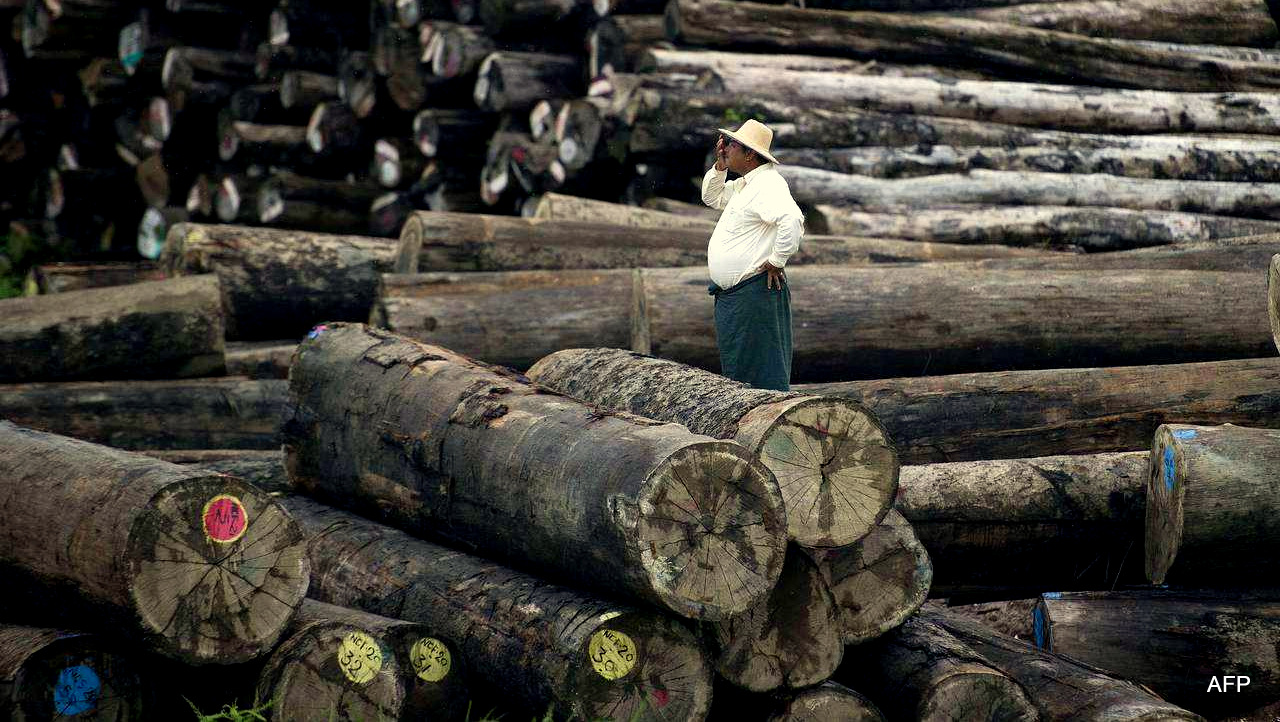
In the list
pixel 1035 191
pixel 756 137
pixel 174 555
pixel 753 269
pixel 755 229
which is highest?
pixel 756 137

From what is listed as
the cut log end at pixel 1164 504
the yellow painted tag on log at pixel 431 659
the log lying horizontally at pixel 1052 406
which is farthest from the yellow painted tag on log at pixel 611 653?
the log lying horizontally at pixel 1052 406

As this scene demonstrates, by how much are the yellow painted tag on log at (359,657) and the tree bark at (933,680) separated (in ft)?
5.61

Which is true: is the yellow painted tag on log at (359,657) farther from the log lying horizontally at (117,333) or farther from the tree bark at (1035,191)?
the tree bark at (1035,191)

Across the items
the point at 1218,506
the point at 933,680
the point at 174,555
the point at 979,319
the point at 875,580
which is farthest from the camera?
the point at 979,319

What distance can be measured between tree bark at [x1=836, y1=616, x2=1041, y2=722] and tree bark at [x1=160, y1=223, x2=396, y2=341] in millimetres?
5751

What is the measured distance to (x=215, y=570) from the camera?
4.40 metres

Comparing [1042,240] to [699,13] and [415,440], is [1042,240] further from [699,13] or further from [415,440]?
[415,440]

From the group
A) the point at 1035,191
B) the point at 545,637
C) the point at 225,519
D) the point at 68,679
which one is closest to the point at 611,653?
the point at 545,637

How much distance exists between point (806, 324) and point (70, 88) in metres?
13.5

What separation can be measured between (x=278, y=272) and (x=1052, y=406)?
535 centimetres

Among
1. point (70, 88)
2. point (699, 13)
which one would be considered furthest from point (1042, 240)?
point (70, 88)

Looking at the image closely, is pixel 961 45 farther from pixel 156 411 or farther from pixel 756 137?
pixel 156 411

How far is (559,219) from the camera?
960 centimetres

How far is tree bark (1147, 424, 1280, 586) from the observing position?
5742 millimetres
